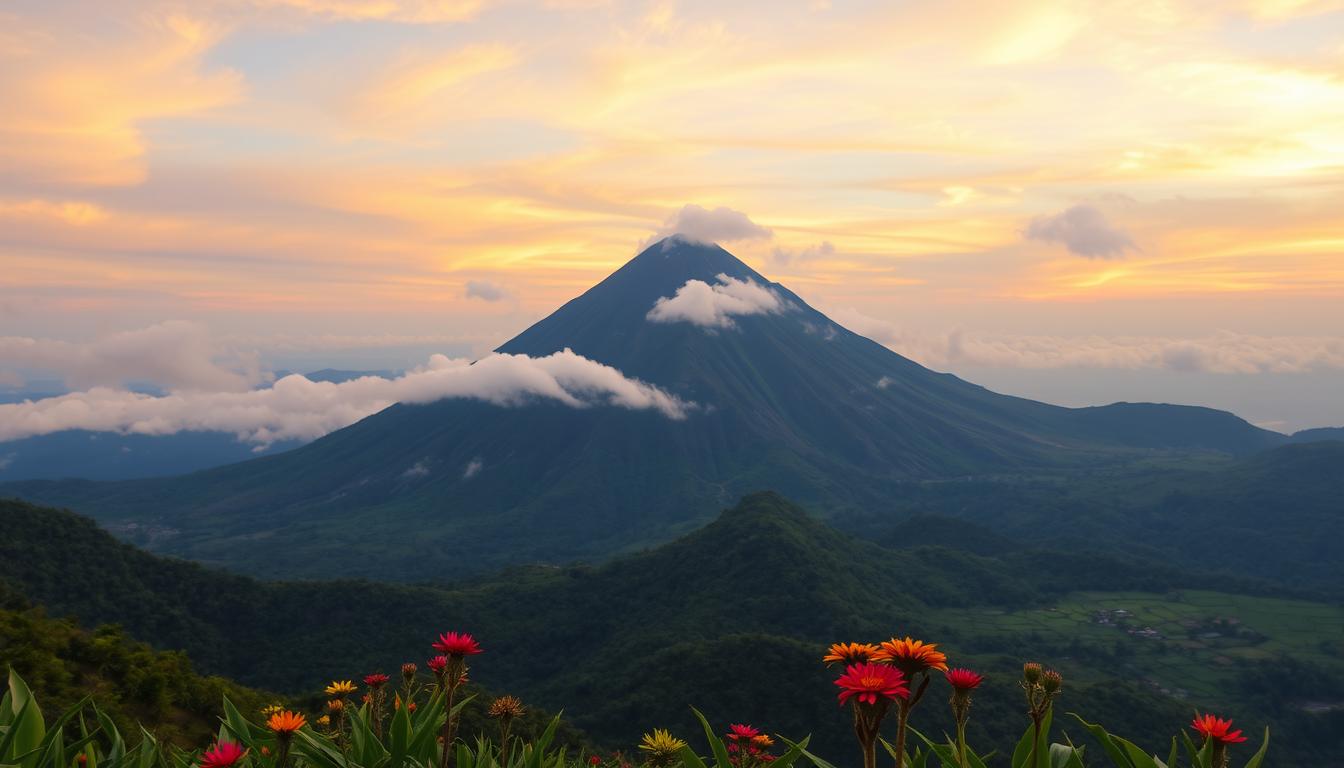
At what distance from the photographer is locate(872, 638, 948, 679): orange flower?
3590 mm

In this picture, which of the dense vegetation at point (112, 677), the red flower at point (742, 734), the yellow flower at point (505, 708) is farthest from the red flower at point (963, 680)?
the dense vegetation at point (112, 677)

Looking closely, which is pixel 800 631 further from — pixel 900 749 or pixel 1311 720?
pixel 900 749

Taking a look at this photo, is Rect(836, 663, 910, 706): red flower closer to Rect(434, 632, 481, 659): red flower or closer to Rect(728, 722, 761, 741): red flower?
Rect(434, 632, 481, 659): red flower

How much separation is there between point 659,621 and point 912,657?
11778 cm

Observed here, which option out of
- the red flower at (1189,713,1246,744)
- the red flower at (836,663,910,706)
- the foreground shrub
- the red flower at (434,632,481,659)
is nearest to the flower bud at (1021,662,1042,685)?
the foreground shrub

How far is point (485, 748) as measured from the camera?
5742mm

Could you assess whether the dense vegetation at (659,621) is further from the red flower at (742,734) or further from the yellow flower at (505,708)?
the yellow flower at (505,708)

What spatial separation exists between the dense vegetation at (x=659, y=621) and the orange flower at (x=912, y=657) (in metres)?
74.5

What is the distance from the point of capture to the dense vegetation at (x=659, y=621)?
80.6m

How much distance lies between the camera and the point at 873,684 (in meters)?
3.27

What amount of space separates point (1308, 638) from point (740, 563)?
92239mm

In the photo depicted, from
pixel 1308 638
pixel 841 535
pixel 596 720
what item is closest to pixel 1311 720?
pixel 1308 638

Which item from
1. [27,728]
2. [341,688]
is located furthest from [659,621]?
[27,728]

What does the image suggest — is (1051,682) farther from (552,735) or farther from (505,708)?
(505,708)
